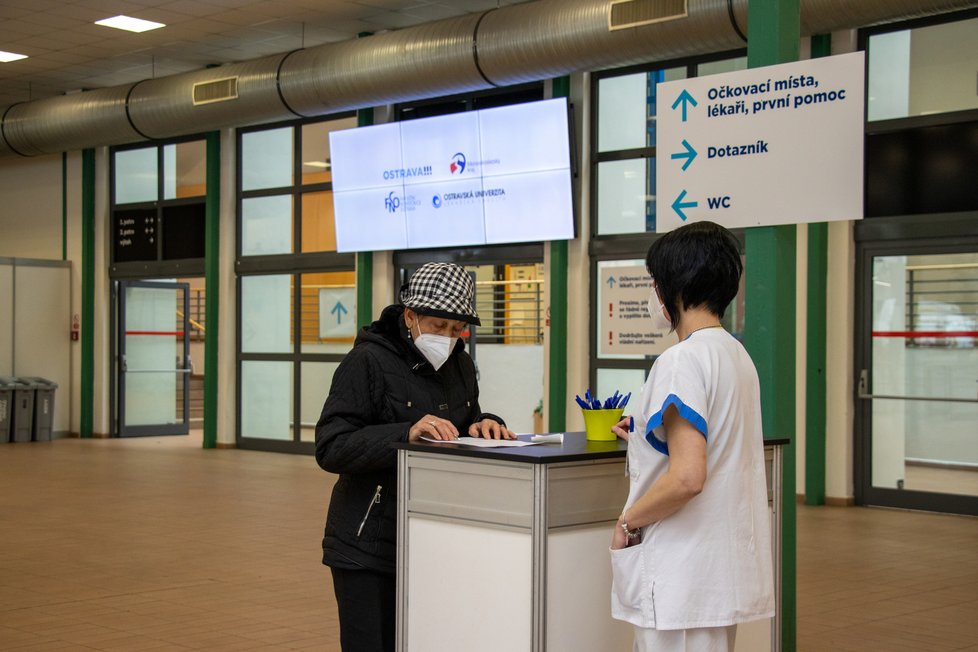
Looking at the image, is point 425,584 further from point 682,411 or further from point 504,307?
point 504,307

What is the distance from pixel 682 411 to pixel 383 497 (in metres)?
1.09

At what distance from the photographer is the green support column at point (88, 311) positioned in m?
15.6

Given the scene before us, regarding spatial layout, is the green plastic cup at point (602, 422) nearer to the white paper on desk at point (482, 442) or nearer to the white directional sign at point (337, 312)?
the white paper on desk at point (482, 442)

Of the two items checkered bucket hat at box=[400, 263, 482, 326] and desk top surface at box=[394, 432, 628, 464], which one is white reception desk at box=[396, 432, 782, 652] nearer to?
desk top surface at box=[394, 432, 628, 464]

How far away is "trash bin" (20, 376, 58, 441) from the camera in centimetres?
1518

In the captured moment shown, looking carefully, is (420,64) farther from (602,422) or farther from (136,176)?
(602,422)

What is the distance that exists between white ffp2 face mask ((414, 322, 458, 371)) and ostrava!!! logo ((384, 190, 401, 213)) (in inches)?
351

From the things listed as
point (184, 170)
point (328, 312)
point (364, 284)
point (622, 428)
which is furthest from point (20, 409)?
point (622, 428)

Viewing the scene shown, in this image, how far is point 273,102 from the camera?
1159 centimetres

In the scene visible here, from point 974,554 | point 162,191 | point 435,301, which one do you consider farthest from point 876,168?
point 162,191

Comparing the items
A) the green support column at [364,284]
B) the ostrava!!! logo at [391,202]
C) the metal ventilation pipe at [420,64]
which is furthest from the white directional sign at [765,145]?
the green support column at [364,284]

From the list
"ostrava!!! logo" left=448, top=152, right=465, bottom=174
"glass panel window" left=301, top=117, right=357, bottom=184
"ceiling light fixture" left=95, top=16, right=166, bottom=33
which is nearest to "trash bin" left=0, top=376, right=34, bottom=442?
"glass panel window" left=301, top=117, right=357, bottom=184

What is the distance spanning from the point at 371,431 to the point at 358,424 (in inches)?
1.9

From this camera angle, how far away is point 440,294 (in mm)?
3176
